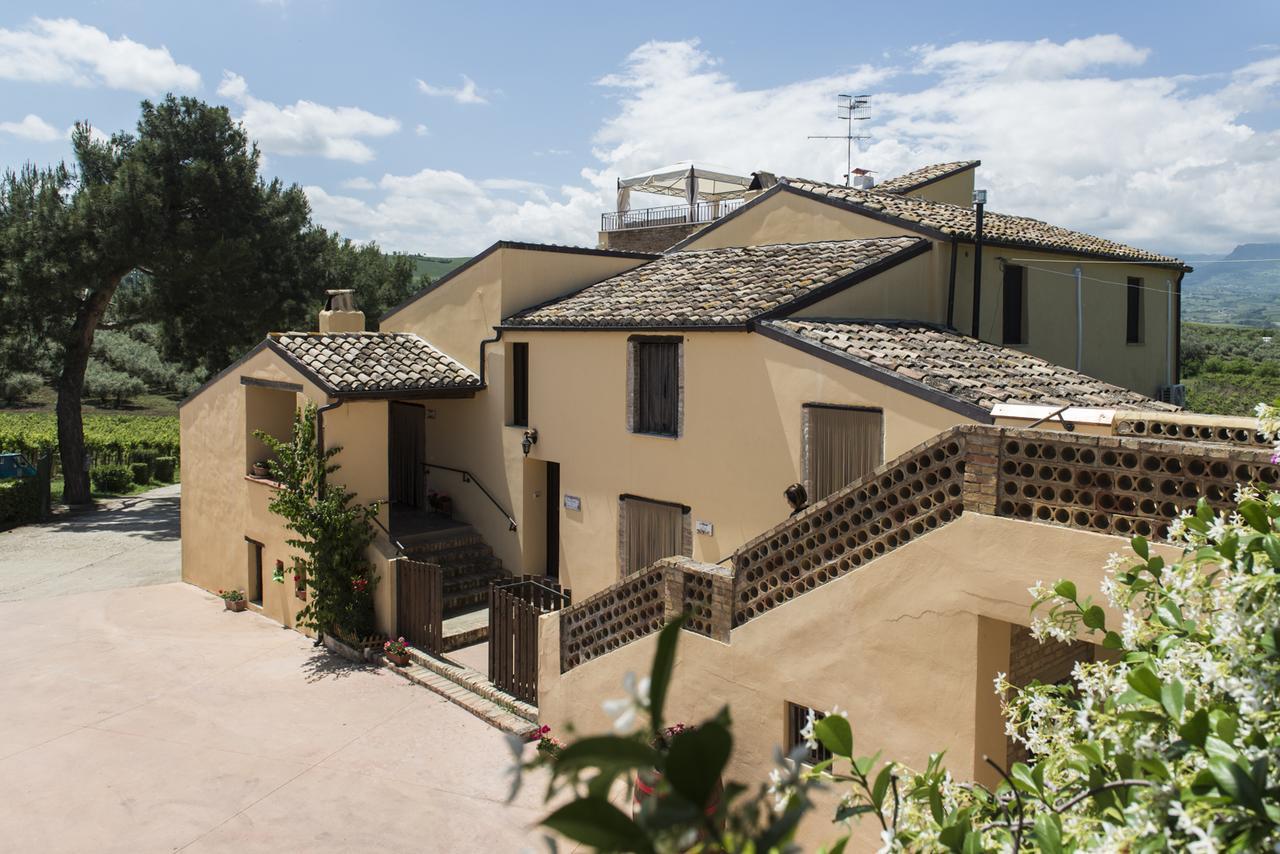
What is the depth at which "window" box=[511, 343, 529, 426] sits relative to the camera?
15.8 m

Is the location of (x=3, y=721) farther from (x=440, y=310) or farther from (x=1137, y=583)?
(x=1137, y=583)

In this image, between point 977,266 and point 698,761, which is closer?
point 698,761

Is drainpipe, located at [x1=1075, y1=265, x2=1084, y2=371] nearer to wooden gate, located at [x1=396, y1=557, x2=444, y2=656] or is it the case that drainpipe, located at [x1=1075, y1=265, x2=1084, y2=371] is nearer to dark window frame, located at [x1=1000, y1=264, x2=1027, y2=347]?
dark window frame, located at [x1=1000, y1=264, x2=1027, y2=347]

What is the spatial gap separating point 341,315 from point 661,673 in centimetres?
1771

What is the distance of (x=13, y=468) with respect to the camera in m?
27.6

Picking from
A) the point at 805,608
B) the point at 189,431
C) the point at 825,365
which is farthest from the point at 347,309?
the point at 805,608

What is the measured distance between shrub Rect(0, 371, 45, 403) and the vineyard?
7.34 feet

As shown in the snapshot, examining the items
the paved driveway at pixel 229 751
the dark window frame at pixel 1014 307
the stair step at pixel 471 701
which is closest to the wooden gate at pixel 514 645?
the stair step at pixel 471 701

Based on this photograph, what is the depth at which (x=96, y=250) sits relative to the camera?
25000 mm

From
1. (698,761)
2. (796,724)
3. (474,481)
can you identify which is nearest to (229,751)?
(474,481)

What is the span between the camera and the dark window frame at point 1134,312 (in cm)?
1795

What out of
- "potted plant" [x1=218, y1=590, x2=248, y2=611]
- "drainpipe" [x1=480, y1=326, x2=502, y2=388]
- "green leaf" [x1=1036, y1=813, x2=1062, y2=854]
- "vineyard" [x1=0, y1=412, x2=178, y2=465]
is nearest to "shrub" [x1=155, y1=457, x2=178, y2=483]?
"vineyard" [x1=0, y1=412, x2=178, y2=465]

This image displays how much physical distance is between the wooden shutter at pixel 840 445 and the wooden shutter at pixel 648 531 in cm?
235

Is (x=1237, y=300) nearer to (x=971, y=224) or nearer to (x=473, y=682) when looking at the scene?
(x=971, y=224)
